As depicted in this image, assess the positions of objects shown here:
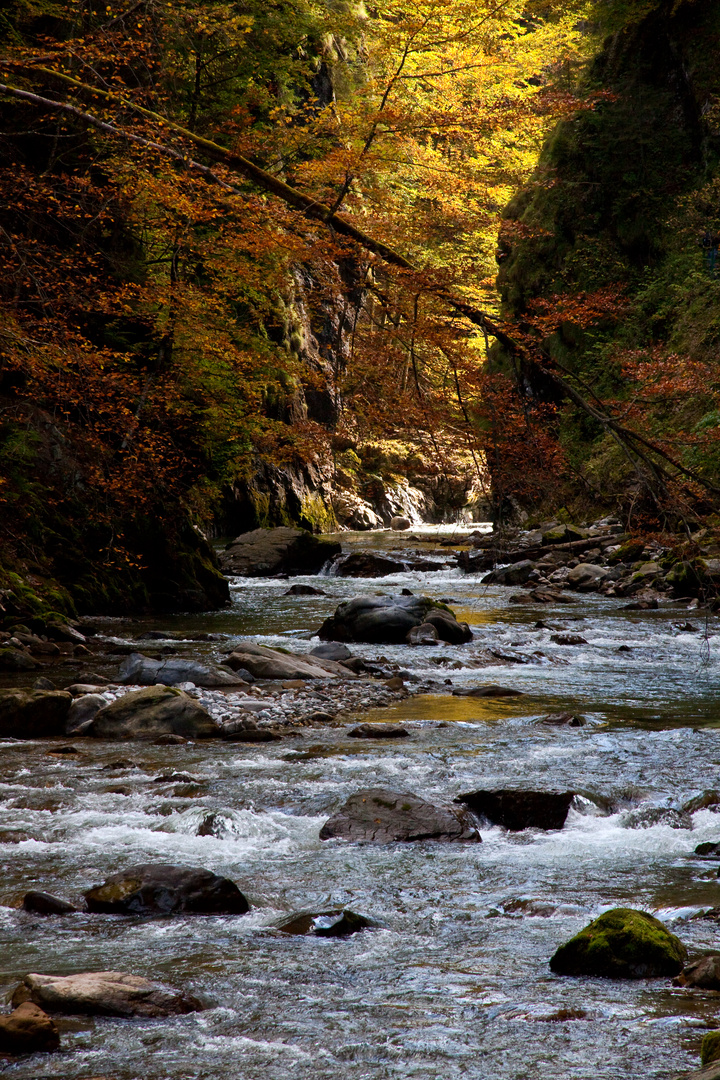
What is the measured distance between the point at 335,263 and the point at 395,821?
5471mm

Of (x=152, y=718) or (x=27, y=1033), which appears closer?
(x=27, y=1033)

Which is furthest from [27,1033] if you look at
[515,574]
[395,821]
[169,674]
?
[515,574]

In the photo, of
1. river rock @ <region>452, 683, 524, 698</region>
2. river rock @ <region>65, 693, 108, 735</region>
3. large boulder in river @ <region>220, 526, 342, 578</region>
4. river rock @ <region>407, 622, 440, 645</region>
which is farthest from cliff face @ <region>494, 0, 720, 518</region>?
river rock @ <region>65, 693, 108, 735</region>

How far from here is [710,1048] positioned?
258 cm

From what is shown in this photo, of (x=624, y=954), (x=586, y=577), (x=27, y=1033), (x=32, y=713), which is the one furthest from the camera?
(x=586, y=577)

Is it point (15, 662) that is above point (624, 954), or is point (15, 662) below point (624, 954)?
above

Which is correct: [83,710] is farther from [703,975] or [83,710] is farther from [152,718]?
[703,975]

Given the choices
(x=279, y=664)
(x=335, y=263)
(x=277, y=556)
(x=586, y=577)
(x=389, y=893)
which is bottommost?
(x=389, y=893)

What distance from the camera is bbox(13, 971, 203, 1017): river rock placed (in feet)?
10.0

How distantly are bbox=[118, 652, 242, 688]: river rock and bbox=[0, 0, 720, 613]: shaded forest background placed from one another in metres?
2.83

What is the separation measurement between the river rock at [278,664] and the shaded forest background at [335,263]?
8.35 ft

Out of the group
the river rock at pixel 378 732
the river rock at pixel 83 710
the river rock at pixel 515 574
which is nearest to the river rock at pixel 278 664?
the river rock at pixel 83 710

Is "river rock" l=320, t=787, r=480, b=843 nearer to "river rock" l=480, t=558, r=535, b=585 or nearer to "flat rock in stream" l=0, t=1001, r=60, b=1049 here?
"flat rock in stream" l=0, t=1001, r=60, b=1049

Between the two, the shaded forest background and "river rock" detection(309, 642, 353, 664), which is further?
"river rock" detection(309, 642, 353, 664)
